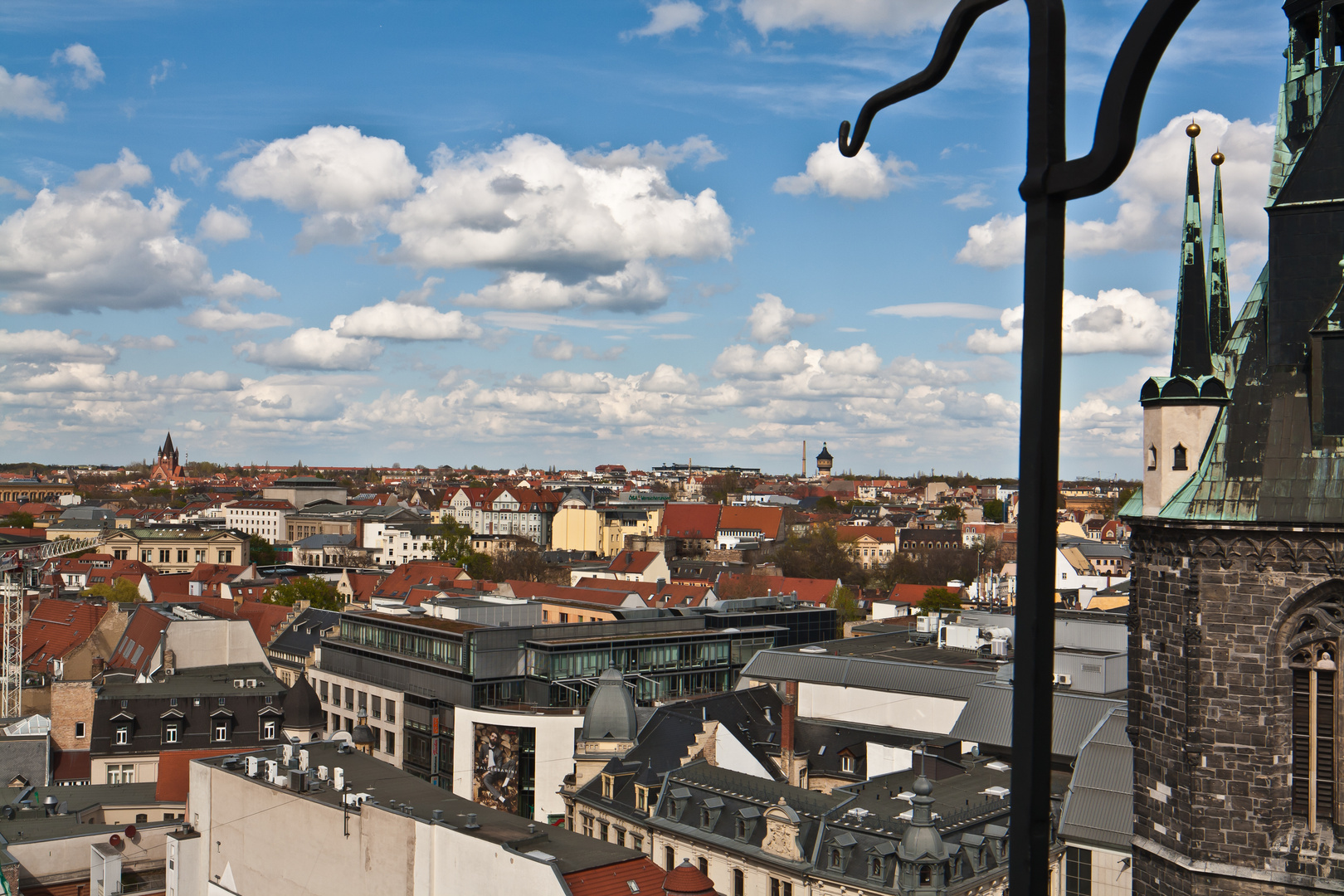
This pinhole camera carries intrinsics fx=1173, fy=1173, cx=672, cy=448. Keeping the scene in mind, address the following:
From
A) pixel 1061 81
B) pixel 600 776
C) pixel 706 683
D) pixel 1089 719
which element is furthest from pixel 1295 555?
pixel 706 683

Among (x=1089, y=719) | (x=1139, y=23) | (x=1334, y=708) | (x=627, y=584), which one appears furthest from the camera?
(x=627, y=584)

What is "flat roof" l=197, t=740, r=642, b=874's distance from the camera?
1261 inches

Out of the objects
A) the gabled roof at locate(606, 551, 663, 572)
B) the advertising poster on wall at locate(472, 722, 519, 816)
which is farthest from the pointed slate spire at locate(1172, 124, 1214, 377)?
the gabled roof at locate(606, 551, 663, 572)

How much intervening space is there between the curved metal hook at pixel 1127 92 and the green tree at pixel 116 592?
4564 inches

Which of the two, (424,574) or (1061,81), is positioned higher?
(1061,81)

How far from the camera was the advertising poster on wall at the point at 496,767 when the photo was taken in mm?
58438

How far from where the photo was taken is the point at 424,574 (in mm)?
114562

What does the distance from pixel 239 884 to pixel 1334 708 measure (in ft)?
120

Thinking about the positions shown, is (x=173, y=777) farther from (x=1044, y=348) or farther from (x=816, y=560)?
(x=816, y=560)

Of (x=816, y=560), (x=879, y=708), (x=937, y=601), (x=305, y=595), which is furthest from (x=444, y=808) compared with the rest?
(x=816, y=560)

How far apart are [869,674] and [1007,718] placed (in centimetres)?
1050

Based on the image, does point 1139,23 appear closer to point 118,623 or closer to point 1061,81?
point 1061,81

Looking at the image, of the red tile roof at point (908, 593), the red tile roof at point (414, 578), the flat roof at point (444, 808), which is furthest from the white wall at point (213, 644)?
the red tile roof at point (908, 593)

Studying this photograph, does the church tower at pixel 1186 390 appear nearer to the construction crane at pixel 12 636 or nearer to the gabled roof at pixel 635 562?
the construction crane at pixel 12 636
